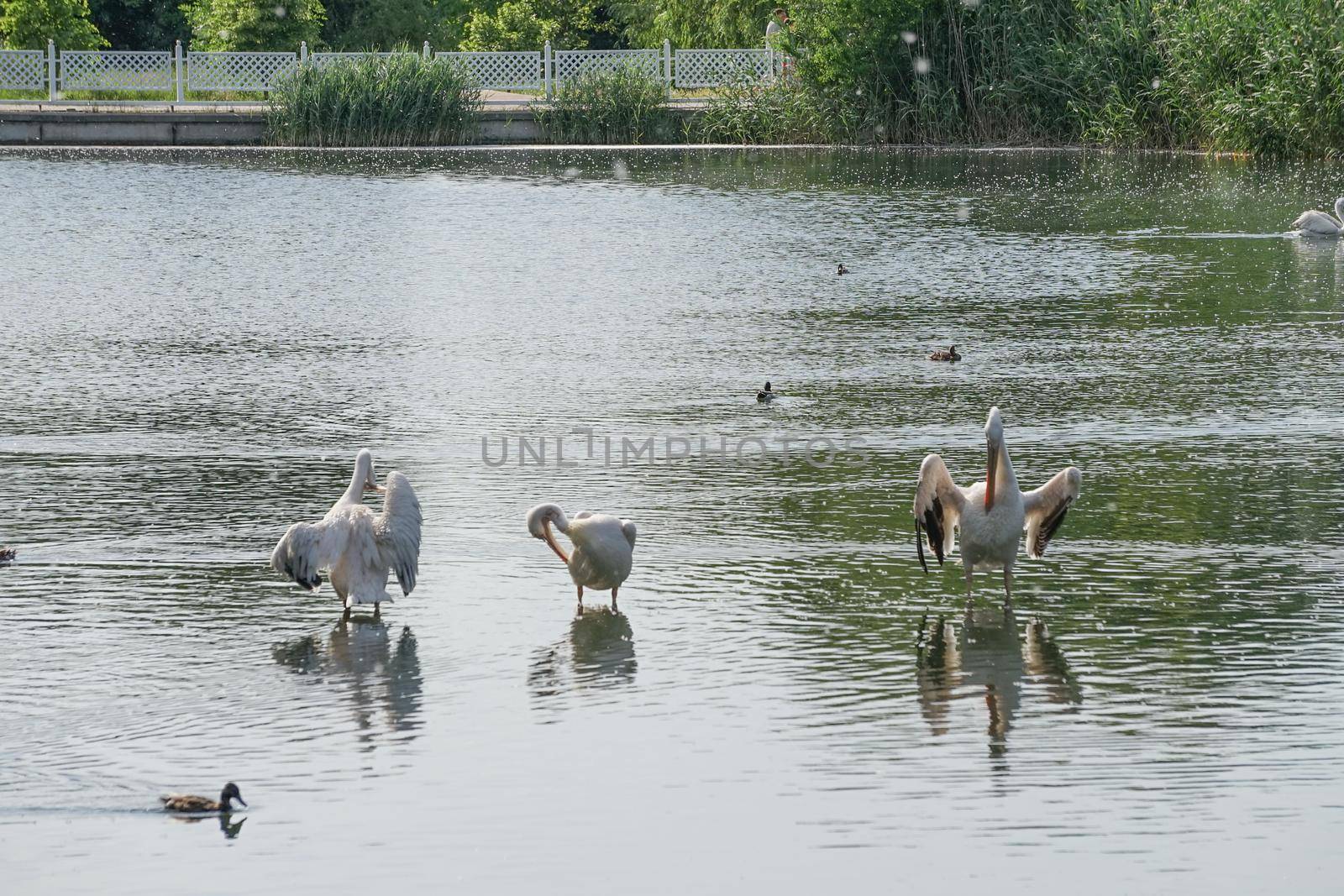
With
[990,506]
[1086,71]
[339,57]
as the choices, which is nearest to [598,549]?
[990,506]

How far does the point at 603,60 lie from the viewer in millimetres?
38031

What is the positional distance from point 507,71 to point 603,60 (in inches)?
79.8

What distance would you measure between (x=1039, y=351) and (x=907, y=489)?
14.1 feet

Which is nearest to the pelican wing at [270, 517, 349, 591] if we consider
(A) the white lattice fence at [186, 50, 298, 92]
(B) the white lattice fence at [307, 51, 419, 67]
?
(B) the white lattice fence at [307, 51, 419, 67]

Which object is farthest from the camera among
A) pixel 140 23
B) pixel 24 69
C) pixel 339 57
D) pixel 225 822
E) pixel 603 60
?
pixel 140 23

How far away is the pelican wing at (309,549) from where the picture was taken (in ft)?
24.3

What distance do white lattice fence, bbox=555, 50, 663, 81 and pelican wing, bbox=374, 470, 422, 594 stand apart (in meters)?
30.4

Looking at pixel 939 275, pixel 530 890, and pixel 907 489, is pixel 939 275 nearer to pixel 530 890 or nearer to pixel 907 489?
pixel 907 489

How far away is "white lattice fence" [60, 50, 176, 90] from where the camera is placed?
127 ft

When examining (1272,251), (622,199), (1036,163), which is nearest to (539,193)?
(622,199)

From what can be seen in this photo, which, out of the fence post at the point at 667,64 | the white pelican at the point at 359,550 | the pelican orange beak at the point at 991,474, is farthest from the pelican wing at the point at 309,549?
the fence post at the point at 667,64

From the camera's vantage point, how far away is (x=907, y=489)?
9.36 meters

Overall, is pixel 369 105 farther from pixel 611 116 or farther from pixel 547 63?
pixel 547 63

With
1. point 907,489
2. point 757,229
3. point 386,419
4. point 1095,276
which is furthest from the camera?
point 757,229
